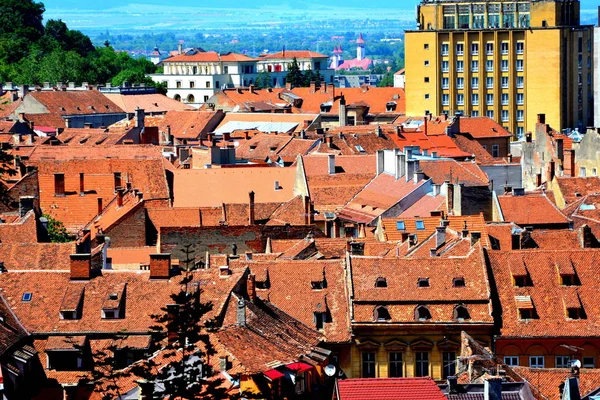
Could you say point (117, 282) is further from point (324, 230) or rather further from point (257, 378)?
point (324, 230)

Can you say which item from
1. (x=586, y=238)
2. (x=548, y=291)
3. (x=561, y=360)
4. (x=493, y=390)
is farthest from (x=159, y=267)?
Result: (x=586, y=238)

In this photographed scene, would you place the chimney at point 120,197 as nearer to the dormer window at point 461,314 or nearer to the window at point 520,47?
the dormer window at point 461,314

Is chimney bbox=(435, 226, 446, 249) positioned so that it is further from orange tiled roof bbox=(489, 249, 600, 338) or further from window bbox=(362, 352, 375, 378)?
window bbox=(362, 352, 375, 378)

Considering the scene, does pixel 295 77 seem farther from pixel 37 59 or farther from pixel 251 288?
pixel 251 288

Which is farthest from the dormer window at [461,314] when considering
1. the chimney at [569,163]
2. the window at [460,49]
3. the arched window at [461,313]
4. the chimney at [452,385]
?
the window at [460,49]

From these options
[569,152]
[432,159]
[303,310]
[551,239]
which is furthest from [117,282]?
[569,152]

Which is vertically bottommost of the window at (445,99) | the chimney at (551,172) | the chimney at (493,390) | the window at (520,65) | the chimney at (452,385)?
the window at (445,99)

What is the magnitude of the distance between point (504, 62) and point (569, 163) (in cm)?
5387

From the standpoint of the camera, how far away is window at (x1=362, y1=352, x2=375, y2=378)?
46281 mm

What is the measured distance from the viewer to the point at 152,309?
42.2 meters

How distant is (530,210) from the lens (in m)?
62.2

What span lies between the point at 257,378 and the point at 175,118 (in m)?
92.2

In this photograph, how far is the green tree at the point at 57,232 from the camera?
58.2 meters

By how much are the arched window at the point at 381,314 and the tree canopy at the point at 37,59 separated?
115564 mm
